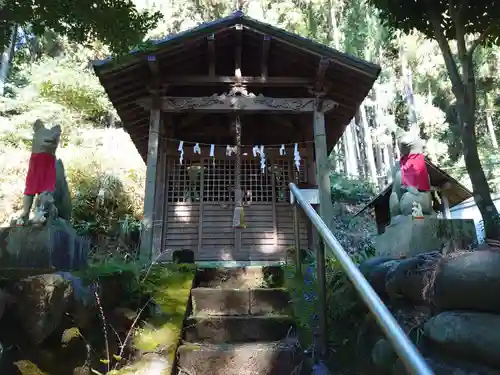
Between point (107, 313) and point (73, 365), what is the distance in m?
0.52

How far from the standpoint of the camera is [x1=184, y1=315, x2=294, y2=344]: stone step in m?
3.64

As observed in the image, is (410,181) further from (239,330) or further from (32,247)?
(32,247)

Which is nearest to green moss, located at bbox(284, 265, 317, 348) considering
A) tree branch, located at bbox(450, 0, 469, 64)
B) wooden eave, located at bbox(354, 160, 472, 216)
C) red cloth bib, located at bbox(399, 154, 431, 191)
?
red cloth bib, located at bbox(399, 154, 431, 191)

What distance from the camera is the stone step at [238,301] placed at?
4.12 metres

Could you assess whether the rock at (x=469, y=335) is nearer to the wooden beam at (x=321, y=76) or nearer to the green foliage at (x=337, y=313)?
the green foliage at (x=337, y=313)

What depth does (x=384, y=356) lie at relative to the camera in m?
2.19

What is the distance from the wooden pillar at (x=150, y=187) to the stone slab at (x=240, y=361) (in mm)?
3744

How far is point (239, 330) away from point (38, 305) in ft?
5.89

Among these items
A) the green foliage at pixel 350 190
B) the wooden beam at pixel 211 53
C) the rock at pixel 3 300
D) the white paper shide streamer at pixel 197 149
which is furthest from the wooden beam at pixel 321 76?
the green foliage at pixel 350 190

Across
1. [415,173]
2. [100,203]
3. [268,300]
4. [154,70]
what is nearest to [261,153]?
[154,70]

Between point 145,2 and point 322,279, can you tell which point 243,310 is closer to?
point 322,279

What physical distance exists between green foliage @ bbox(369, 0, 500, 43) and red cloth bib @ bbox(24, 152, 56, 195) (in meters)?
3.79

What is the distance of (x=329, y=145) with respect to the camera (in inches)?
449

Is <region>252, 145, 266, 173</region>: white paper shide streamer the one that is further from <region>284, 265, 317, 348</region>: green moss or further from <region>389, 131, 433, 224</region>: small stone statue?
<region>389, 131, 433, 224</region>: small stone statue
